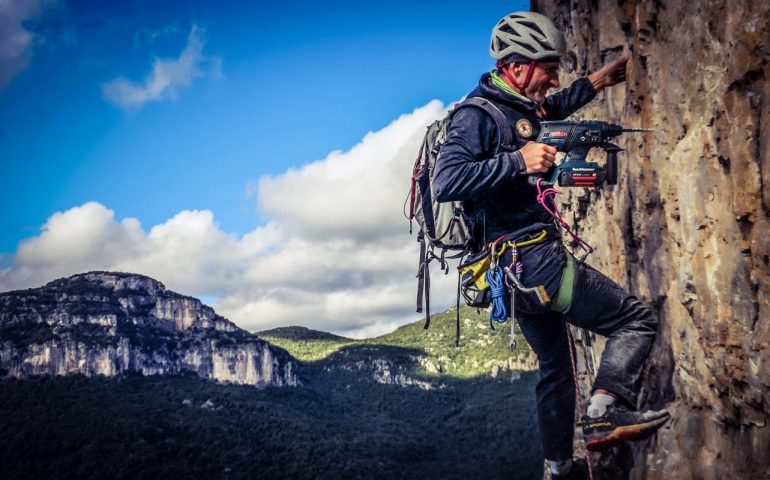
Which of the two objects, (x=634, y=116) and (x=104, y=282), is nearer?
(x=634, y=116)

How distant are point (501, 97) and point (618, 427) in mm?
2223

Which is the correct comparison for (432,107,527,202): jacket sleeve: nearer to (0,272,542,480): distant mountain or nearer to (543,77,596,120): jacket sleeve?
(543,77,596,120): jacket sleeve

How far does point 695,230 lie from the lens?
462cm

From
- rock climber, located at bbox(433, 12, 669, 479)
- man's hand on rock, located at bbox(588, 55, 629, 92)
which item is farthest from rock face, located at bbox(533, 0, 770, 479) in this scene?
rock climber, located at bbox(433, 12, 669, 479)

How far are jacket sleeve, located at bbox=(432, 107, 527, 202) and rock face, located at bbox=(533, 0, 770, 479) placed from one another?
1548 millimetres

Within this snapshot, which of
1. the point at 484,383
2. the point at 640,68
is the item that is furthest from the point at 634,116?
the point at 484,383

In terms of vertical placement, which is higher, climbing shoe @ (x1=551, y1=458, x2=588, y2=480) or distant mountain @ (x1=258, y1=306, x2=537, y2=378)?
climbing shoe @ (x1=551, y1=458, x2=588, y2=480)

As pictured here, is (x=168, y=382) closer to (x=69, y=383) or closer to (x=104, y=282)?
(x=69, y=383)

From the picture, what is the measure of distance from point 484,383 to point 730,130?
142 metres

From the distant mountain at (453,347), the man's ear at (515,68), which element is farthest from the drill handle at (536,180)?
the distant mountain at (453,347)

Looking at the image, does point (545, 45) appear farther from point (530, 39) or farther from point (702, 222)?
point (702, 222)

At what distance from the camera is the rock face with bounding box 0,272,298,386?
135m

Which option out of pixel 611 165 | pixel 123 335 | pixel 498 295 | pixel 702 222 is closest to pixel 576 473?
pixel 498 295

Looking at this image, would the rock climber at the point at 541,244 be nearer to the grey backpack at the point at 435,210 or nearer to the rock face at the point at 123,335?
the grey backpack at the point at 435,210
